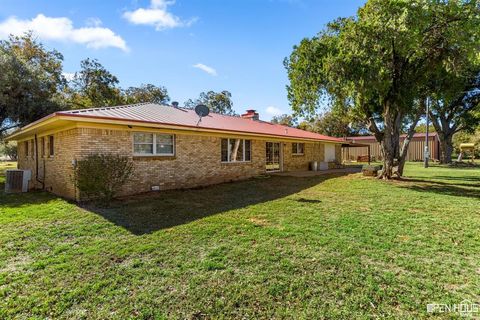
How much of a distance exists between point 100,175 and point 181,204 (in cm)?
243

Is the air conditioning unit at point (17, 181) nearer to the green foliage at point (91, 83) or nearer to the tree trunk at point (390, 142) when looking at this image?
the green foliage at point (91, 83)

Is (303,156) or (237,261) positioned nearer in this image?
(237,261)

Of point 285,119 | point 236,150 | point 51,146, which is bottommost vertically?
point 236,150

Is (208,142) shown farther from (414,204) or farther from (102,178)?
→ (414,204)

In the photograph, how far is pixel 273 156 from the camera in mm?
17609

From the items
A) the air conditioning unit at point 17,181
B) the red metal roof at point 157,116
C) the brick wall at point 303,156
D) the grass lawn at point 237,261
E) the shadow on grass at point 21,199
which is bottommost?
the grass lawn at point 237,261

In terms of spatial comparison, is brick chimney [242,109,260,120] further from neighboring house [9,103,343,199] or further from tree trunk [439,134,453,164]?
tree trunk [439,134,453,164]

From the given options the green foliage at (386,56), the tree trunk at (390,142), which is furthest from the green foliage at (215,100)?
the tree trunk at (390,142)

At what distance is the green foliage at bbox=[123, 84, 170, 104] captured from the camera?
31241mm

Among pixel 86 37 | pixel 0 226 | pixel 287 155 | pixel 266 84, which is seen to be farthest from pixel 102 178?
pixel 266 84

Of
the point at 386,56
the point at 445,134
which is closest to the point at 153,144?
the point at 386,56

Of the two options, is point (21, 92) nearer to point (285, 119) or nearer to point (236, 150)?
point (236, 150)

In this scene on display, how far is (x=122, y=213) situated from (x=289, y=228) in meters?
4.24

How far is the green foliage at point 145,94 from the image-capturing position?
1230 inches
